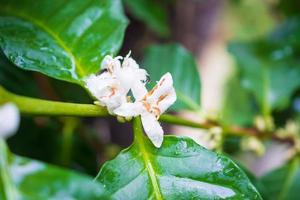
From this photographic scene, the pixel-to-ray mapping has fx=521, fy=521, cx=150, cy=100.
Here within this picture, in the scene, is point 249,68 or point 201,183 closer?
point 201,183

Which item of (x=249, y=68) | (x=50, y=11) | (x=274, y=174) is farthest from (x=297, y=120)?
(x=50, y=11)

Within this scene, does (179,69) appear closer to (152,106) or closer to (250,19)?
(152,106)

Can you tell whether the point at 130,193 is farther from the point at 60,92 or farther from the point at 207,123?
the point at 60,92

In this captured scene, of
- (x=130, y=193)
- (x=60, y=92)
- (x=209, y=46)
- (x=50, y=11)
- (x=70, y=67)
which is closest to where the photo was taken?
(x=130, y=193)

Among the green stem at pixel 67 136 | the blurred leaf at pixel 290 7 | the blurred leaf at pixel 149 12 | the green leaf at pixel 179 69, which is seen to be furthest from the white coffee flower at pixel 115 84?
the blurred leaf at pixel 290 7

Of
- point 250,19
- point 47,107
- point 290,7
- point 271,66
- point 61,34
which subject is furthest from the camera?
point 250,19

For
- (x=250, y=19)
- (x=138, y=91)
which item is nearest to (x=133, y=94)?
(x=138, y=91)

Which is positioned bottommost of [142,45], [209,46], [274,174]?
[274,174]
